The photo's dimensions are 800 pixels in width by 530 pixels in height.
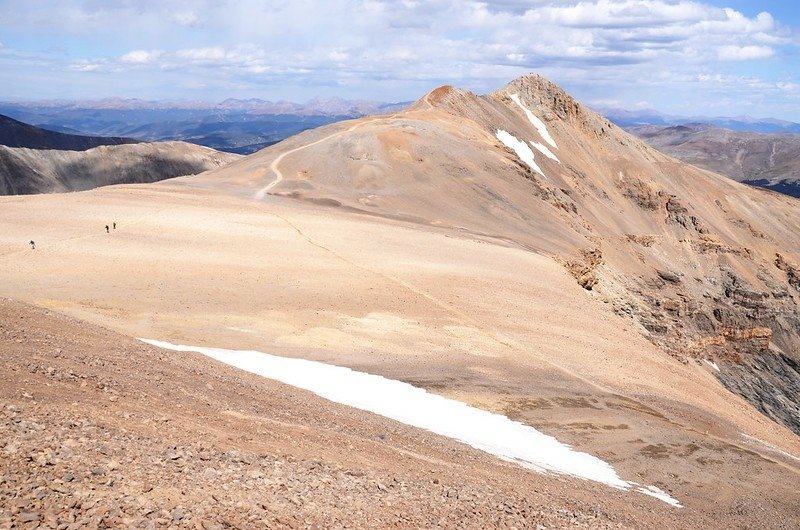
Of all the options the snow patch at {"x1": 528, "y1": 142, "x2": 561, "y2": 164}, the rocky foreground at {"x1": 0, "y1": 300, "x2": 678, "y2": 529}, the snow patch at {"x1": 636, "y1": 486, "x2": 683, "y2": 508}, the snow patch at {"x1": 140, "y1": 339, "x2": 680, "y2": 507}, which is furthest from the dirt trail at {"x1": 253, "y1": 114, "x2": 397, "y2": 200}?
the snow patch at {"x1": 636, "y1": 486, "x2": 683, "y2": 508}

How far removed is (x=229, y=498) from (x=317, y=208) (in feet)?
125

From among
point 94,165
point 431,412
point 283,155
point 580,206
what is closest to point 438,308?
point 431,412

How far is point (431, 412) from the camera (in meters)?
20.0

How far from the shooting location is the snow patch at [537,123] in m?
76.6

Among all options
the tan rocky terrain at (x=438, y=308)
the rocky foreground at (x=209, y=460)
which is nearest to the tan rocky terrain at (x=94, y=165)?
the tan rocky terrain at (x=438, y=308)

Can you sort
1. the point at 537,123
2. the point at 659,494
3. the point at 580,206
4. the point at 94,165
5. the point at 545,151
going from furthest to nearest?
1. the point at 94,165
2. the point at 537,123
3. the point at 545,151
4. the point at 580,206
5. the point at 659,494

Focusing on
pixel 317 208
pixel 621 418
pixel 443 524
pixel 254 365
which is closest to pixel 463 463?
pixel 443 524

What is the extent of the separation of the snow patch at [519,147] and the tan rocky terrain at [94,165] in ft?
280

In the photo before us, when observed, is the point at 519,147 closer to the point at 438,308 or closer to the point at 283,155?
the point at 283,155

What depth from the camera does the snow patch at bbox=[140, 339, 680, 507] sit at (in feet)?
58.6

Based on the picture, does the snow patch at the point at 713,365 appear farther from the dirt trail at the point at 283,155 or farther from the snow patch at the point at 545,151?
the dirt trail at the point at 283,155

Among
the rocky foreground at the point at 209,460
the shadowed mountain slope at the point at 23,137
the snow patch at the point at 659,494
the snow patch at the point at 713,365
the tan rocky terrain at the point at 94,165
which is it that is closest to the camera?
the rocky foreground at the point at 209,460

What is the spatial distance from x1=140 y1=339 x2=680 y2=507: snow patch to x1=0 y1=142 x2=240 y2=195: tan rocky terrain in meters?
113

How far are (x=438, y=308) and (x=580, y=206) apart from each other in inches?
1477
